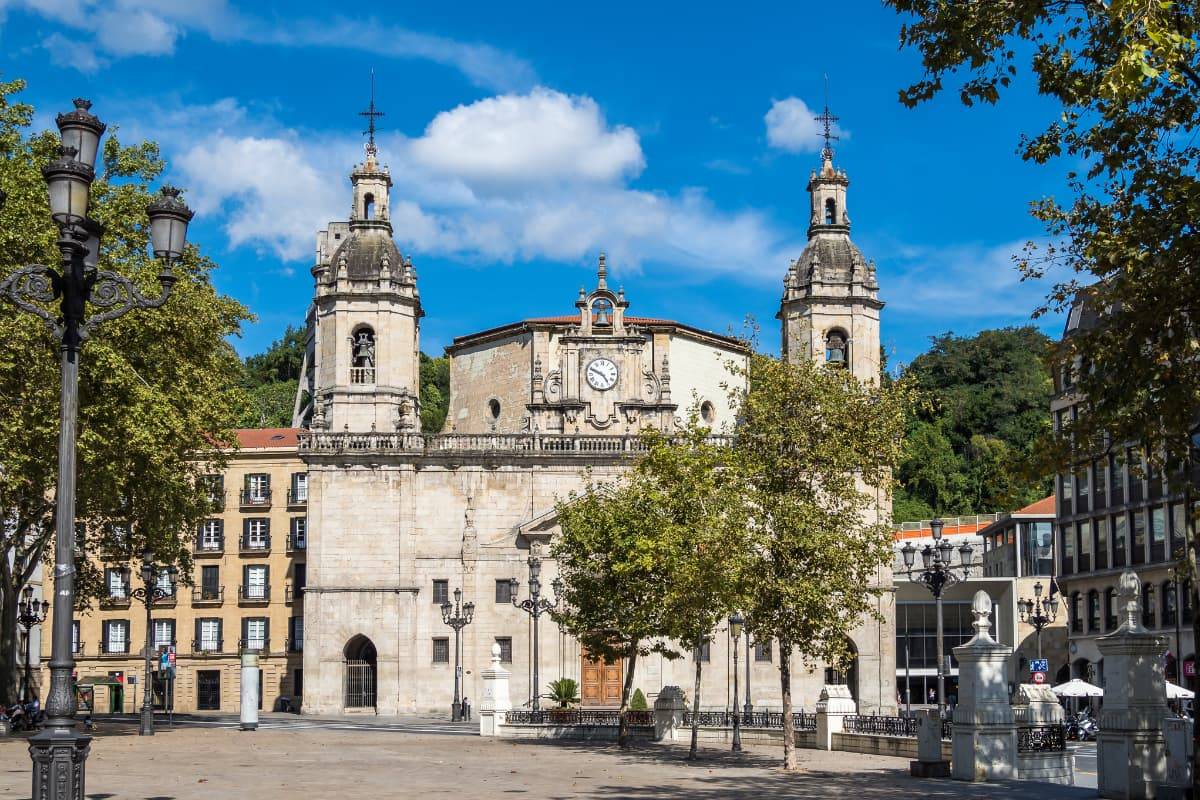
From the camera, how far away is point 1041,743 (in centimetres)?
2548

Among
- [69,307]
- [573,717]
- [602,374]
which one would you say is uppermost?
[602,374]

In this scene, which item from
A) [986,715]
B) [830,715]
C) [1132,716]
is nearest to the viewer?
[1132,716]

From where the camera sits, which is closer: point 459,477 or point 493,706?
point 493,706

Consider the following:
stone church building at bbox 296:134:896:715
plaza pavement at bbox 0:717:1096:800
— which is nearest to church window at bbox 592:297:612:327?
stone church building at bbox 296:134:896:715

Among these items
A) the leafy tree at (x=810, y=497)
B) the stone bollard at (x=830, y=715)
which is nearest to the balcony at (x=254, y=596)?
the stone bollard at (x=830, y=715)

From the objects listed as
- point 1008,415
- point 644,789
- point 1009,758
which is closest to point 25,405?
point 644,789

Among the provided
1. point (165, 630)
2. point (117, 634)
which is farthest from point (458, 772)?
point (117, 634)

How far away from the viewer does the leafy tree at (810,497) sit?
2869 cm

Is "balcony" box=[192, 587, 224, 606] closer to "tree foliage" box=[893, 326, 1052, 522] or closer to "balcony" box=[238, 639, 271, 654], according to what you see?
"balcony" box=[238, 639, 271, 654]

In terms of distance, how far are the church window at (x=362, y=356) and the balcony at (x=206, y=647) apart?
1707cm

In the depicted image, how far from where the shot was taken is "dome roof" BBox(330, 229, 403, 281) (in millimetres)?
60219

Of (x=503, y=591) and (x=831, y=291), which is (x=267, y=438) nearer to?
(x=503, y=591)

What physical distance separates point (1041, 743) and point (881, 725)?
307 inches

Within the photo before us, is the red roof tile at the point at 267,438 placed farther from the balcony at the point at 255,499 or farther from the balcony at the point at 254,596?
the balcony at the point at 254,596
